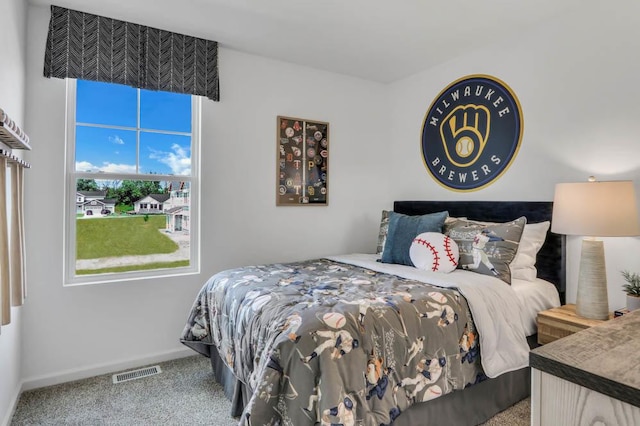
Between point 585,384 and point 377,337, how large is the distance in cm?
99

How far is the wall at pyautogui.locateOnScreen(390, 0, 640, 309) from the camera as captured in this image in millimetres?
2266

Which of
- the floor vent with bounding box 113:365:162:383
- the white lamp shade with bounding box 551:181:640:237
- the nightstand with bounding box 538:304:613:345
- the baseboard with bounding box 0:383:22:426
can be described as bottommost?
the floor vent with bounding box 113:365:162:383

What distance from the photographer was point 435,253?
8.20ft

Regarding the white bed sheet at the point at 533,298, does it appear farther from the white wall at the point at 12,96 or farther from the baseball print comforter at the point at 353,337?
the white wall at the point at 12,96

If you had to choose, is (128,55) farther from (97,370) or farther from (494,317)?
(494,317)

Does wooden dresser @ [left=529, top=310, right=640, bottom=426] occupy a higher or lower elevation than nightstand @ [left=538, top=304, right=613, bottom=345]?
higher

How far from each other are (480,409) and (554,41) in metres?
2.55

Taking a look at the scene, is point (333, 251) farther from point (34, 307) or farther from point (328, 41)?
point (34, 307)

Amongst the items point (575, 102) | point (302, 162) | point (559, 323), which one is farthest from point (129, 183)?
point (575, 102)

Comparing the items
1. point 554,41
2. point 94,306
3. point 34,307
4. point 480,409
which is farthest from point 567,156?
point 34,307

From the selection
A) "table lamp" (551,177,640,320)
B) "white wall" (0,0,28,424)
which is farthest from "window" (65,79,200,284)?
"table lamp" (551,177,640,320)

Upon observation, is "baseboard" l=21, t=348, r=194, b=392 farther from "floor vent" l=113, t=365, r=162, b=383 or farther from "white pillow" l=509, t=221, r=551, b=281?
"white pillow" l=509, t=221, r=551, b=281

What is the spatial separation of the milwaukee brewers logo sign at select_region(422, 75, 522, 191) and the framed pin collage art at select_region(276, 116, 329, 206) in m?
1.04

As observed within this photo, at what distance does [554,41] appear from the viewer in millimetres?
2609
